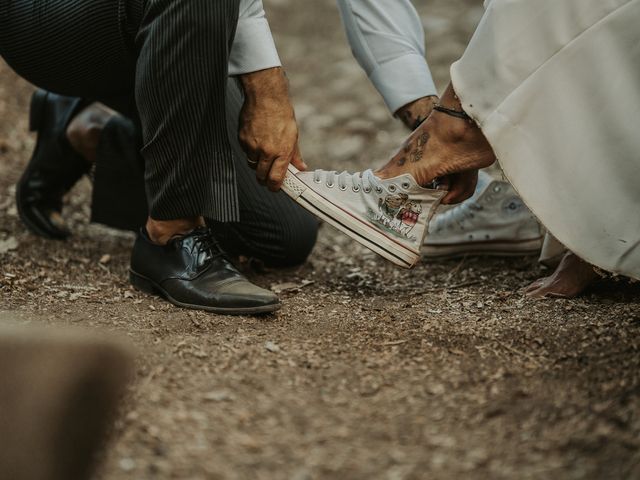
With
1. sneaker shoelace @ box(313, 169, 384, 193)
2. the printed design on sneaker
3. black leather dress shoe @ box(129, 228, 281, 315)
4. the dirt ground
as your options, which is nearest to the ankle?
black leather dress shoe @ box(129, 228, 281, 315)

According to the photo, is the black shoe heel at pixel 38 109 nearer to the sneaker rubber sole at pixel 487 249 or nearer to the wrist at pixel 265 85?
the wrist at pixel 265 85

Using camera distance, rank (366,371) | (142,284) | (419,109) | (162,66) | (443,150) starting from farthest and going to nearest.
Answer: (419,109)
(142,284)
(443,150)
(162,66)
(366,371)

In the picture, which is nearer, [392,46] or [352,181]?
[352,181]

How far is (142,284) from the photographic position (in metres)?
1.69

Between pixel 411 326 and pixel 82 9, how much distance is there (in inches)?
38.9

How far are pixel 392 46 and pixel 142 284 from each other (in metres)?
0.88

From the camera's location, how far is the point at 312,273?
195 cm

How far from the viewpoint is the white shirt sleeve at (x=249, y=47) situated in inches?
59.5

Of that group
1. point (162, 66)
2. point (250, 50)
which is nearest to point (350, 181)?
point (250, 50)

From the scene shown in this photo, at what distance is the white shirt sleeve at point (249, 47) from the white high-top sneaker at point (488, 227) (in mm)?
680

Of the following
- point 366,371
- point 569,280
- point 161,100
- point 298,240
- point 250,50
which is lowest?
point 298,240

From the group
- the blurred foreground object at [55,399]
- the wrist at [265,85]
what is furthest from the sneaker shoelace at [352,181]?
the blurred foreground object at [55,399]

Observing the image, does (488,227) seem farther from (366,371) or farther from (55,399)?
(55,399)

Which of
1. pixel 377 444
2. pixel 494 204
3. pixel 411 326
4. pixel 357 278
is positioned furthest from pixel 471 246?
pixel 377 444
